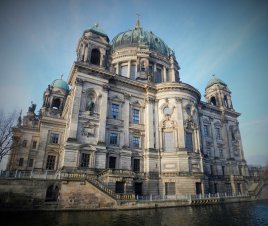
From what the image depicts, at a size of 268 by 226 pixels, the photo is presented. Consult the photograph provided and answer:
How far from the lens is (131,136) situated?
31469 mm

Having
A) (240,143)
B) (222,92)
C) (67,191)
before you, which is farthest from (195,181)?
(222,92)

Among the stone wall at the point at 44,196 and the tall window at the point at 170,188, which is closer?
the stone wall at the point at 44,196

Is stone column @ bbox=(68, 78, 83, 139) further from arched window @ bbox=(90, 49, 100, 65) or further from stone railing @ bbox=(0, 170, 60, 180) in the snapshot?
stone railing @ bbox=(0, 170, 60, 180)

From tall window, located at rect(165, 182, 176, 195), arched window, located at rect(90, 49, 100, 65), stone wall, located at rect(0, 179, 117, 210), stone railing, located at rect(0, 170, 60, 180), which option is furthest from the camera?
arched window, located at rect(90, 49, 100, 65)

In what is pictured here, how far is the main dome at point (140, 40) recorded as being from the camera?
1873 inches

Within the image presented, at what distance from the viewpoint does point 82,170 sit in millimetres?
24609

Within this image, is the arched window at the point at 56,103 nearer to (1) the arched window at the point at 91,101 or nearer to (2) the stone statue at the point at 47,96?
(2) the stone statue at the point at 47,96

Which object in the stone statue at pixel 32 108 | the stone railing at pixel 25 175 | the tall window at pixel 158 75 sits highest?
the tall window at pixel 158 75

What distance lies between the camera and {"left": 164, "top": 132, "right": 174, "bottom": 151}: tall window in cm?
3199

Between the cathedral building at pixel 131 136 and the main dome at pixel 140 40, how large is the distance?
15.8ft

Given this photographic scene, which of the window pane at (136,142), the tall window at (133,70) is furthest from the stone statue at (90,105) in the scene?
the tall window at (133,70)

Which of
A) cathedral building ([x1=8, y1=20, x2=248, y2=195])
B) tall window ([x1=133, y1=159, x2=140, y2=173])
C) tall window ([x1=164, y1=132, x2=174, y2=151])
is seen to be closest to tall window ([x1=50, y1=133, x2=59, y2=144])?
cathedral building ([x1=8, y1=20, x2=248, y2=195])

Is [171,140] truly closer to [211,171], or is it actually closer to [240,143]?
[211,171]

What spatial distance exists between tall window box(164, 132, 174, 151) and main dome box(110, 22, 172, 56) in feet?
77.8
